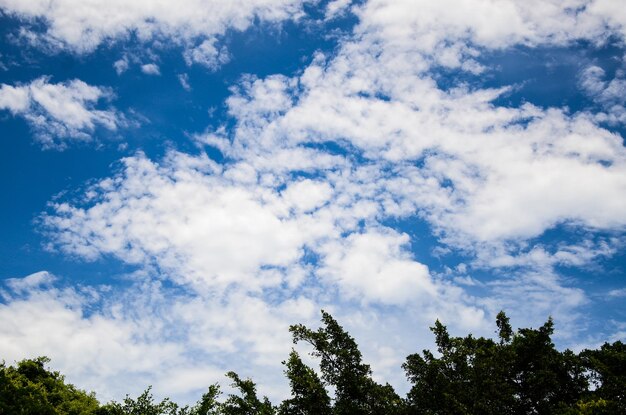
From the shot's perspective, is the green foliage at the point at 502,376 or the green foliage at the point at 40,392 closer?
the green foliage at the point at 502,376

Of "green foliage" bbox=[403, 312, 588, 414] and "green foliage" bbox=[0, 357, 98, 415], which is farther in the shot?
"green foliage" bbox=[0, 357, 98, 415]

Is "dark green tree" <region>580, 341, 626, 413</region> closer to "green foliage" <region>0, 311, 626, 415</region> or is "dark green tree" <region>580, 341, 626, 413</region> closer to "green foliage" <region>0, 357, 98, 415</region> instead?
"green foliage" <region>0, 311, 626, 415</region>

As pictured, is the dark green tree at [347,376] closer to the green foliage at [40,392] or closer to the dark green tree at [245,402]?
the dark green tree at [245,402]

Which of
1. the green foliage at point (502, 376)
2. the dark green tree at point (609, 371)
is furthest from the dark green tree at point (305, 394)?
the dark green tree at point (609, 371)

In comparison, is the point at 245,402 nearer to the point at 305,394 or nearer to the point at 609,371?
the point at 305,394

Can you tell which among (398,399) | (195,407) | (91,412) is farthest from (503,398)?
(91,412)

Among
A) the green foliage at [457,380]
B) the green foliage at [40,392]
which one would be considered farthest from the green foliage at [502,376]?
the green foliage at [40,392]

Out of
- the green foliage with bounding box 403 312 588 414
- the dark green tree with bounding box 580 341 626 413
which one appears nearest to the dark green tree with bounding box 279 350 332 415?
the green foliage with bounding box 403 312 588 414

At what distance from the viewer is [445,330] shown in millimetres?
28125

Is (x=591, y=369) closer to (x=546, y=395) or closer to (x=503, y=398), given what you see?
(x=546, y=395)

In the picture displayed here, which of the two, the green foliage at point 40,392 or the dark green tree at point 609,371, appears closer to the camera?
the dark green tree at point 609,371

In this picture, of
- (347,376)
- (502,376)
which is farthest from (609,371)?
(347,376)

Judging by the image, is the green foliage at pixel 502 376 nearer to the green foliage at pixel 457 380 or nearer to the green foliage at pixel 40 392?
the green foliage at pixel 457 380

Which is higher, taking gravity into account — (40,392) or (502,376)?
(502,376)
